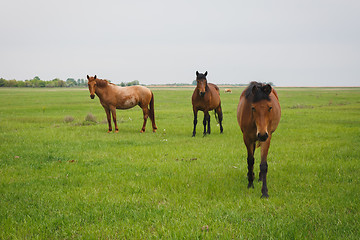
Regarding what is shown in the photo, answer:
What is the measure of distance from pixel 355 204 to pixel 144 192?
414 cm

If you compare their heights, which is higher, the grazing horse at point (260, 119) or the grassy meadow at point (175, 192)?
the grazing horse at point (260, 119)

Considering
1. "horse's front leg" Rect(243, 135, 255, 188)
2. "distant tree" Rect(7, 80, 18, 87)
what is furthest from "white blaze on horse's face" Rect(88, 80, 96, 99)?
"distant tree" Rect(7, 80, 18, 87)

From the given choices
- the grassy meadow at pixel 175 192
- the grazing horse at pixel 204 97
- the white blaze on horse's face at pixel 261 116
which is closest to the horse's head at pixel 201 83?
the grazing horse at pixel 204 97

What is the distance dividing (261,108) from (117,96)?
449 inches

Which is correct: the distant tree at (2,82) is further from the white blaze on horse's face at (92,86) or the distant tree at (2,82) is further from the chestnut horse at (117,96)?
the white blaze on horse's face at (92,86)

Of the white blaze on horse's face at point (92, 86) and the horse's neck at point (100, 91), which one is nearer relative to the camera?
the white blaze on horse's face at point (92, 86)

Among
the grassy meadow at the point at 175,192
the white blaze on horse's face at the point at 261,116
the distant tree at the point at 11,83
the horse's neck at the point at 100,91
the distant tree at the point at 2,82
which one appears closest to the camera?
the grassy meadow at the point at 175,192

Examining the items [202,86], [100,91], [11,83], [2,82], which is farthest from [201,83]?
[11,83]

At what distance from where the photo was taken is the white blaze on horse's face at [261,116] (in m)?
5.21

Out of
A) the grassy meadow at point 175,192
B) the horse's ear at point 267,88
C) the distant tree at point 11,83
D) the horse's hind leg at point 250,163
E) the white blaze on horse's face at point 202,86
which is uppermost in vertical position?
the distant tree at point 11,83

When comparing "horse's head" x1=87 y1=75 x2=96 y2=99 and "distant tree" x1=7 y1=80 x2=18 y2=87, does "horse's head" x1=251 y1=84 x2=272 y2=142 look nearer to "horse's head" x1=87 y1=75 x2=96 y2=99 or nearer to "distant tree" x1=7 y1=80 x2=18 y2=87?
"horse's head" x1=87 y1=75 x2=96 y2=99

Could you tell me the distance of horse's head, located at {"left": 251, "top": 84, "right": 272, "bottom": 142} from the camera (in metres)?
5.25

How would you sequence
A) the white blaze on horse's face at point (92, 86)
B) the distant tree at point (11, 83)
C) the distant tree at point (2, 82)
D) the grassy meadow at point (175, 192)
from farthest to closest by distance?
the distant tree at point (11, 83), the distant tree at point (2, 82), the white blaze on horse's face at point (92, 86), the grassy meadow at point (175, 192)

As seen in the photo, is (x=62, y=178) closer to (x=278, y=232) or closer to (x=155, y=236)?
(x=155, y=236)
